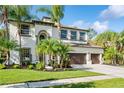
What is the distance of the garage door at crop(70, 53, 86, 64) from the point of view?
2450 centimetres

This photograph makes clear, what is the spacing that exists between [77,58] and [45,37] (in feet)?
17.4

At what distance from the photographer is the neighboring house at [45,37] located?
2102 cm

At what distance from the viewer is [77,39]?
26375 millimetres

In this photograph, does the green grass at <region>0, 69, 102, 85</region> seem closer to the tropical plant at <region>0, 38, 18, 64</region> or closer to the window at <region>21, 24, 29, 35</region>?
the tropical plant at <region>0, 38, 18, 64</region>

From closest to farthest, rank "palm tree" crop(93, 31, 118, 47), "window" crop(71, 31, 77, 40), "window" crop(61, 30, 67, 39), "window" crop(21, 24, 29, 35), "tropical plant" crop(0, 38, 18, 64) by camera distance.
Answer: "tropical plant" crop(0, 38, 18, 64) → "window" crop(21, 24, 29, 35) → "window" crop(61, 30, 67, 39) → "window" crop(71, 31, 77, 40) → "palm tree" crop(93, 31, 118, 47)

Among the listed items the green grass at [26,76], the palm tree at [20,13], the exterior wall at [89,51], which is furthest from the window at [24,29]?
the green grass at [26,76]

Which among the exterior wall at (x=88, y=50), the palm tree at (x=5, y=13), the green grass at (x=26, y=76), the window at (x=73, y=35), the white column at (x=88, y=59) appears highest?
the palm tree at (x=5, y=13)

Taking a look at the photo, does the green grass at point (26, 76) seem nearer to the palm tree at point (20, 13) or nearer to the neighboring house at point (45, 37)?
the palm tree at point (20, 13)

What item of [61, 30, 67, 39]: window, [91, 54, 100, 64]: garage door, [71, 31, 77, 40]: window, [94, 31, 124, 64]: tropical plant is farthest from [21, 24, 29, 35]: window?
[94, 31, 124, 64]: tropical plant

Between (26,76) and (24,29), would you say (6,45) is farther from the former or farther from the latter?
(26,76)
